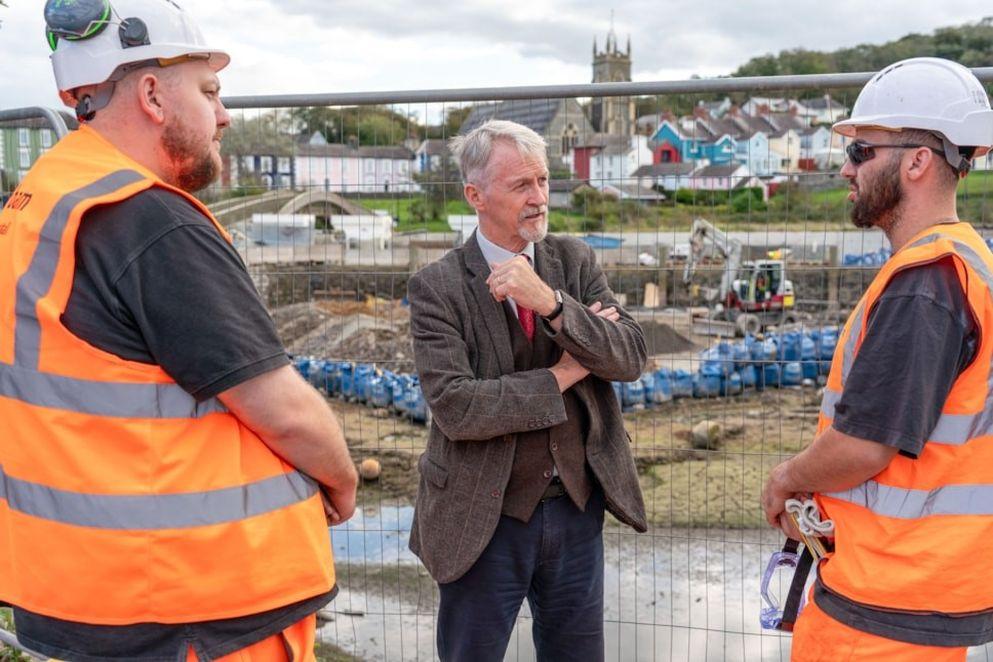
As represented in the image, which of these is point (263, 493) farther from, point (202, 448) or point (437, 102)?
point (437, 102)

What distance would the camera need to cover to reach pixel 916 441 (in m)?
2.22

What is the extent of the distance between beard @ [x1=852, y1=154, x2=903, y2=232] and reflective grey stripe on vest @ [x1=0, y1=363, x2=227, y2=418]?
1.72m

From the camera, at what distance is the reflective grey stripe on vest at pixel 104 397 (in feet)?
6.37

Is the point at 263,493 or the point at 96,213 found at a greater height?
the point at 96,213

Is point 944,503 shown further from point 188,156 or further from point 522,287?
point 188,156

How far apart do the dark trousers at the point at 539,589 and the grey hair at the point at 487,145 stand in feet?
3.67

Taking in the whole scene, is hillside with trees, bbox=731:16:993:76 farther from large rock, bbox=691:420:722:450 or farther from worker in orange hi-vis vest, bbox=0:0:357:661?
worker in orange hi-vis vest, bbox=0:0:357:661

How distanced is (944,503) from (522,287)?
1.28 metres

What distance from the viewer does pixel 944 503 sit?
229 cm

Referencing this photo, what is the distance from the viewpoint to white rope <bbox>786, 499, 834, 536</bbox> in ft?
8.27

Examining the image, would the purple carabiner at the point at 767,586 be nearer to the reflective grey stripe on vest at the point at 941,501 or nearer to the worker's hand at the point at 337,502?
the reflective grey stripe on vest at the point at 941,501

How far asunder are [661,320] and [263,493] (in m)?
8.75

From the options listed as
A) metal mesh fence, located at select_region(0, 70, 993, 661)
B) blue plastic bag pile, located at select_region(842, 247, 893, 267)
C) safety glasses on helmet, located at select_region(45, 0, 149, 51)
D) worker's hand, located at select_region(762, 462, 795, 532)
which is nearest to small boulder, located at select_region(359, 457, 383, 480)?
metal mesh fence, located at select_region(0, 70, 993, 661)

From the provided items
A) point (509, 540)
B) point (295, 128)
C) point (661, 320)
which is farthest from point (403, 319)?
point (509, 540)
